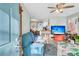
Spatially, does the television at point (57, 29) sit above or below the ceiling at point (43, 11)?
below

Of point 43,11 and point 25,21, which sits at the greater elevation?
point 43,11

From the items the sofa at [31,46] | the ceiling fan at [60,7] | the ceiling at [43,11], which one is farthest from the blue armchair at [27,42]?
the ceiling fan at [60,7]

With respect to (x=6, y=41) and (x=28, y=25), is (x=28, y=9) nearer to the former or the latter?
(x=28, y=25)

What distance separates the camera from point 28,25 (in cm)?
159

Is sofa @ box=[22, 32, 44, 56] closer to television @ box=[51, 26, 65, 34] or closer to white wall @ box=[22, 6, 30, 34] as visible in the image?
white wall @ box=[22, 6, 30, 34]

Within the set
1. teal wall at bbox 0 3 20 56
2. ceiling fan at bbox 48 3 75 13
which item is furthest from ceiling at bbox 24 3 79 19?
teal wall at bbox 0 3 20 56

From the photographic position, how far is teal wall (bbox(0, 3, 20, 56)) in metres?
1.52

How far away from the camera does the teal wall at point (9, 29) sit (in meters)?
1.52

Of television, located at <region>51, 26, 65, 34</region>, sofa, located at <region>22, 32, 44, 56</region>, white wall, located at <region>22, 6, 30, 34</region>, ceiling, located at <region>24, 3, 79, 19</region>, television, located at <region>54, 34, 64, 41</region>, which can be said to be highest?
ceiling, located at <region>24, 3, 79, 19</region>

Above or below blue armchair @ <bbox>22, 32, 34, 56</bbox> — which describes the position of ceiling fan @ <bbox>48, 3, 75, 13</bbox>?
above

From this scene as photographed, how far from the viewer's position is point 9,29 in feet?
5.15

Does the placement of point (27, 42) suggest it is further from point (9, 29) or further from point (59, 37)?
point (59, 37)

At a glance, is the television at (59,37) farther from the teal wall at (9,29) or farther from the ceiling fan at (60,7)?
the teal wall at (9,29)

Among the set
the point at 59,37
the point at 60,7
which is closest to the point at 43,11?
the point at 60,7
